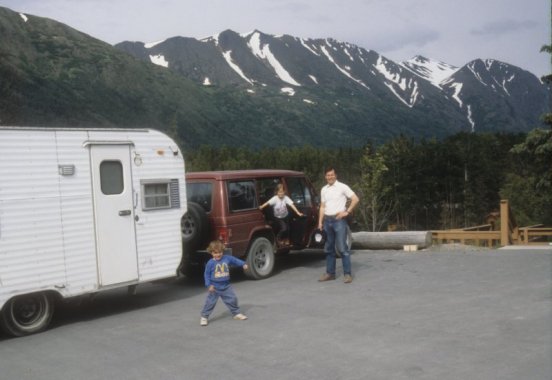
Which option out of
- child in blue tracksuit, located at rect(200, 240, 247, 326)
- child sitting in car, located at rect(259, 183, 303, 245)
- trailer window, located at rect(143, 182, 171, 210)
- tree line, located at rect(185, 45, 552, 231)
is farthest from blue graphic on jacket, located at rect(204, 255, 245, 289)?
tree line, located at rect(185, 45, 552, 231)

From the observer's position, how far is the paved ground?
19.3ft

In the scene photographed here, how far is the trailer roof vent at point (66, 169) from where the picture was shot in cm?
805

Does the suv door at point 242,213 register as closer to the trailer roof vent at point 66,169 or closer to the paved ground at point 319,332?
the paved ground at point 319,332

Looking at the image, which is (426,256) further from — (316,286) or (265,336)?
(265,336)

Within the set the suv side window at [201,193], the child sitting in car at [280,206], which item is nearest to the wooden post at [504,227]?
the child sitting in car at [280,206]

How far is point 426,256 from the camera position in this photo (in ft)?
42.7

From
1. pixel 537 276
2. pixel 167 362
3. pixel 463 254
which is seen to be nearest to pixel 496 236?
pixel 463 254

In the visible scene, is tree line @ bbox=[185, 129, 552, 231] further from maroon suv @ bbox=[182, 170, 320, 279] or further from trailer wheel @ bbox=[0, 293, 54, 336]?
trailer wheel @ bbox=[0, 293, 54, 336]

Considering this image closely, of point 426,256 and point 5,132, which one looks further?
point 426,256

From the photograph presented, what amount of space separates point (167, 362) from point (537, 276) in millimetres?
6463

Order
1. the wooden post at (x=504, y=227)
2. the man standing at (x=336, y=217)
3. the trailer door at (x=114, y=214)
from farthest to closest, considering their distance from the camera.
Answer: the wooden post at (x=504, y=227) < the man standing at (x=336, y=217) < the trailer door at (x=114, y=214)

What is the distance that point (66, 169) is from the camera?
811 centimetres

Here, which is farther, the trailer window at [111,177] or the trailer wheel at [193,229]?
the trailer wheel at [193,229]

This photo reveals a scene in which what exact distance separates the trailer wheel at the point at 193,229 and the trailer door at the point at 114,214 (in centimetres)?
150
